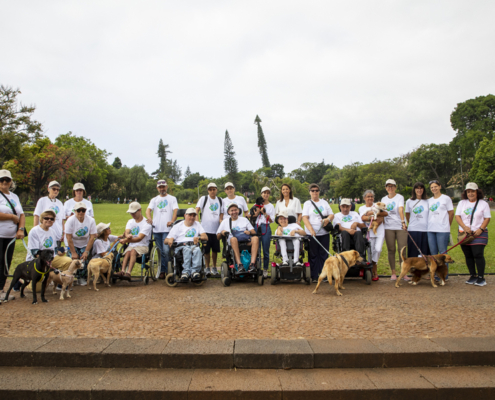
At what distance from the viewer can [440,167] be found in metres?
69.9

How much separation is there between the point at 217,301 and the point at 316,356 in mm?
2411

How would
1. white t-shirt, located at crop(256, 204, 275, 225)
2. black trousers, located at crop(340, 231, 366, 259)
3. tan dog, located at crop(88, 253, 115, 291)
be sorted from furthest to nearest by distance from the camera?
1. white t-shirt, located at crop(256, 204, 275, 225)
2. black trousers, located at crop(340, 231, 366, 259)
3. tan dog, located at crop(88, 253, 115, 291)

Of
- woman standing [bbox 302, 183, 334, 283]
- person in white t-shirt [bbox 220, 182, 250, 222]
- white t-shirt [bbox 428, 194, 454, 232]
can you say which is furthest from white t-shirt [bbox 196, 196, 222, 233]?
white t-shirt [bbox 428, 194, 454, 232]

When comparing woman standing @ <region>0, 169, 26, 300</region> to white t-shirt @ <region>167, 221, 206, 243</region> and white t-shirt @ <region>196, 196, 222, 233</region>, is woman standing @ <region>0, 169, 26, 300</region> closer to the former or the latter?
white t-shirt @ <region>167, 221, 206, 243</region>

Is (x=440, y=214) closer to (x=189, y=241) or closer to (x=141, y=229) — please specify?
(x=189, y=241)

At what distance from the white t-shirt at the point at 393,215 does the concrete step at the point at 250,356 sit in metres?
3.96

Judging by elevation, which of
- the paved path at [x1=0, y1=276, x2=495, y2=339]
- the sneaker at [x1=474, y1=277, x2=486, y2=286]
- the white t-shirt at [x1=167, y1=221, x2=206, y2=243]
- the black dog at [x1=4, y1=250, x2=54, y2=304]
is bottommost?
the sneaker at [x1=474, y1=277, x2=486, y2=286]

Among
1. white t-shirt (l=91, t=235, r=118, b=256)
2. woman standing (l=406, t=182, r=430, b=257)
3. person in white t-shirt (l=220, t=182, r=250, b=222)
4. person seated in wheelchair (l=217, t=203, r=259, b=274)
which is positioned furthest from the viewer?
person in white t-shirt (l=220, t=182, r=250, b=222)

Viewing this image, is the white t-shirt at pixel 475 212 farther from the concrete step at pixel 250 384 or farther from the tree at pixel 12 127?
the tree at pixel 12 127

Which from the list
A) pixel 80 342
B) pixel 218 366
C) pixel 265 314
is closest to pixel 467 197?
pixel 265 314

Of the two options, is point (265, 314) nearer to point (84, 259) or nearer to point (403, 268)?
point (403, 268)

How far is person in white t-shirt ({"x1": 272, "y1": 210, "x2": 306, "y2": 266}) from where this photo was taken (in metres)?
6.94

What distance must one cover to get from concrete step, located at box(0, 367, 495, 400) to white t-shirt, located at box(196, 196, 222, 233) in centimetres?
467

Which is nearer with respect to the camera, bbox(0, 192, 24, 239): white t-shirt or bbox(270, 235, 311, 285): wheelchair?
bbox(0, 192, 24, 239): white t-shirt
